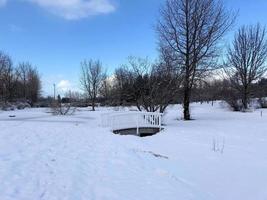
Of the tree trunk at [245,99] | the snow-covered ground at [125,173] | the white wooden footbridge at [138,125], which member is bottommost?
the snow-covered ground at [125,173]

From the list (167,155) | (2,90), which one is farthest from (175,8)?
(2,90)

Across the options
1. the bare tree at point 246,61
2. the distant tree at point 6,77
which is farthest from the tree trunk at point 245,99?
the distant tree at point 6,77

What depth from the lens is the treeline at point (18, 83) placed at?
198 feet

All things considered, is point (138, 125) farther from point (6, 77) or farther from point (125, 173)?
point (6, 77)

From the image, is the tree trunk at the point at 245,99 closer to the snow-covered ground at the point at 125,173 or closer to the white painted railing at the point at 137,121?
the white painted railing at the point at 137,121

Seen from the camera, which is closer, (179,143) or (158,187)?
(158,187)

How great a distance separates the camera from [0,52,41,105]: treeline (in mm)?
60312

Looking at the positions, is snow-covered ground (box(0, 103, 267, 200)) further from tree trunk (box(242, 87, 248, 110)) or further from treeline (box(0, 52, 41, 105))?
treeline (box(0, 52, 41, 105))

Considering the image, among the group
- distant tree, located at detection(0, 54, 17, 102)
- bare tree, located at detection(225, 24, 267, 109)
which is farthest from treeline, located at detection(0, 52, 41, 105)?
bare tree, located at detection(225, 24, 267, 109)

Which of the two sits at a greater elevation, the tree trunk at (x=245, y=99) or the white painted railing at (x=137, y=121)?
the tree trunk at (x=245, y=99)

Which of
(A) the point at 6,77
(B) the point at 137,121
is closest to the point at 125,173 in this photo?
(B) the point at 137,121

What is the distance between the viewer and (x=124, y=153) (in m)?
9.21

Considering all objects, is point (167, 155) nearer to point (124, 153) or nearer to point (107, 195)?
point (124, 153)

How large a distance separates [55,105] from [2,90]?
2970 centimetres
